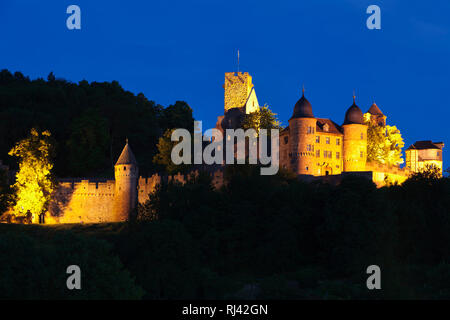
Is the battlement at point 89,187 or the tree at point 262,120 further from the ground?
the tree at point 262,120

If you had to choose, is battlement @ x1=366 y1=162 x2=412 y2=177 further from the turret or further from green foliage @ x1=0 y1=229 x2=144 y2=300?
green foliage @ x1=0 y1=229 x2=144 y2=300

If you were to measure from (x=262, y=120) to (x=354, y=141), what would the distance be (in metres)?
12.6

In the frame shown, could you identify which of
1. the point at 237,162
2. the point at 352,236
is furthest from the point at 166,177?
the point at 352,236

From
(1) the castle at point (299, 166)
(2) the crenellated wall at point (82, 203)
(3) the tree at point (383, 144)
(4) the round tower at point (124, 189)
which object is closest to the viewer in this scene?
(4) the round tower at point (124, 189)

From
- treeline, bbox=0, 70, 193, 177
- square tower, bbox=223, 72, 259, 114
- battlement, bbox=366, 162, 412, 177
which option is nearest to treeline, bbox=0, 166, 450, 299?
battlement, bbox=366, 162, 412, 177

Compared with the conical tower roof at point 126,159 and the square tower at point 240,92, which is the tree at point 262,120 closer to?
the square tower at point 240,92

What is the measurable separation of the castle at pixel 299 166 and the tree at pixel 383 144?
67.0 inches

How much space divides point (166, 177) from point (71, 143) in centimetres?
1734

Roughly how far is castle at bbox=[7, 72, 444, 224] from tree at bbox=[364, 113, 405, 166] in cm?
170

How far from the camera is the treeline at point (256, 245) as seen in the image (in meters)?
36.4

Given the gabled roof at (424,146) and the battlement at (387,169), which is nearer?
the battlement at (387,169)

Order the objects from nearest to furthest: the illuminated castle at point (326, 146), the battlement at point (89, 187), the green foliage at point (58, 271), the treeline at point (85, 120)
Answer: the green foliage at point (58, 271) < the battlement at point (89, 187) < the illuminated castle at point (326, 146) < the treeline at point (85, 120)

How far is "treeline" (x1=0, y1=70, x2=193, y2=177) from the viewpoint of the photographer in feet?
234

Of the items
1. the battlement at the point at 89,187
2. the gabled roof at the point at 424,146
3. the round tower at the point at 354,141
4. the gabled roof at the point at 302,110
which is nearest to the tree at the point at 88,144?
the battlement at the point at 89,187
